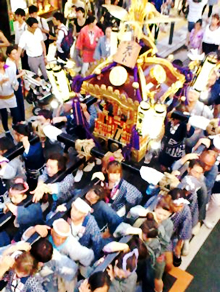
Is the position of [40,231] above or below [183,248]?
above

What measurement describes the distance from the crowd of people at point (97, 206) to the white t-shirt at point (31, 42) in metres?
0.74

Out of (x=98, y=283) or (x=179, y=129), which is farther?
(x=179, y=129)

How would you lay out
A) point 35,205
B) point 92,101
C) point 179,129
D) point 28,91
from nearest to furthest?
point 35,205
point 179,129
point 92,101
point 28,91

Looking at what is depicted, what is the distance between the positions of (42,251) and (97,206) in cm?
88

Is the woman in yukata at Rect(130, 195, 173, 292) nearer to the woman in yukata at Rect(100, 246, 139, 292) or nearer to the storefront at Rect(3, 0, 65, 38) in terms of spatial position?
the woman in yukata at Rect(100, 246, 139, 292)

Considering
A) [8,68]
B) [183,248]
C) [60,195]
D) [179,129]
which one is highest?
[8,68]

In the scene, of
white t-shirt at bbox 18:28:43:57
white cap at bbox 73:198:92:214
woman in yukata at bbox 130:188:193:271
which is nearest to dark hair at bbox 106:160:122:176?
woman in yukata at bbox 130:188:193:271

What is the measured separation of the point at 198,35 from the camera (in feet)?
27.0

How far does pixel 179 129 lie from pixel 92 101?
141 centimetres

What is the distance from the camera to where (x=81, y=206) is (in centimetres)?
389

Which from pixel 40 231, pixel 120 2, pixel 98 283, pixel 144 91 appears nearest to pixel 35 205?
pixel 40 231

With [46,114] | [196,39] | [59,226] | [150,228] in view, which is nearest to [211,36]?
[196,39]

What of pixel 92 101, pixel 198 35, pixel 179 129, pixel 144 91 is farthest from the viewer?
pixel 198 35

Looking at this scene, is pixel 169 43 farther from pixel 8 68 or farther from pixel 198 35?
pixel 8 68
